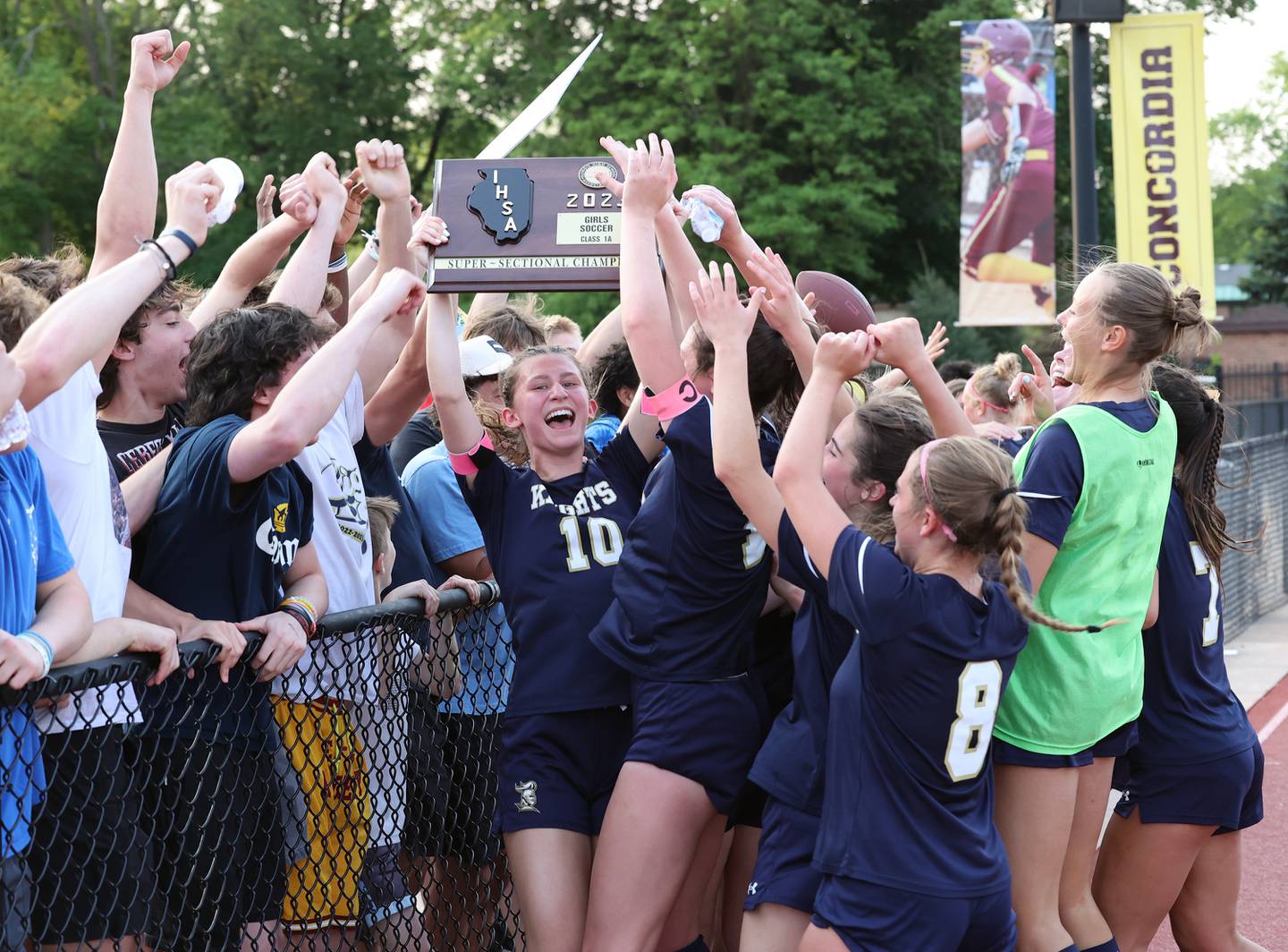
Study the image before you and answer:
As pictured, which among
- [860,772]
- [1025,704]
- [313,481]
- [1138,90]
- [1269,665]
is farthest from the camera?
[1138,90]

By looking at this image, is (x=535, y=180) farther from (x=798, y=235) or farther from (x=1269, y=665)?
(x=798, y=235)

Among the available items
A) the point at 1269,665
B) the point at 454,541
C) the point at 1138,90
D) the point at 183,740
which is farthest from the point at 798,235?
the point at 183,740

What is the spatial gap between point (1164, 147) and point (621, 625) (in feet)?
31.0

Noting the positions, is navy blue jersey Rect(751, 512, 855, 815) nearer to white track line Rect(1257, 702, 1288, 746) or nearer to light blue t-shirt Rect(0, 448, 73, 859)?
light blue t-shirt Rect(0, 448, 73, 859)


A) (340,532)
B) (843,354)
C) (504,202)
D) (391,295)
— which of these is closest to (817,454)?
(843,354)

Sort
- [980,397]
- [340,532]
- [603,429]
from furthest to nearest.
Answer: [980,397] → [603,429] → [340,532]

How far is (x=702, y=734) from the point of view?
3.49 m

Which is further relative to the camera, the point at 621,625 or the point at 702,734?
the point at 621,625

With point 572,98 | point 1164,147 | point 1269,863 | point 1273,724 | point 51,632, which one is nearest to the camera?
point 51,632

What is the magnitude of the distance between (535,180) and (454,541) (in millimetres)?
1374

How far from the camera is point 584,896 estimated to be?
361 cm

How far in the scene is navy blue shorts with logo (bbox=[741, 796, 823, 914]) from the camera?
3137 mm

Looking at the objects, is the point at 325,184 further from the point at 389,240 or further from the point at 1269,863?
the point at 1269,863

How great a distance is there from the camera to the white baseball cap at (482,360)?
15.6 ft
